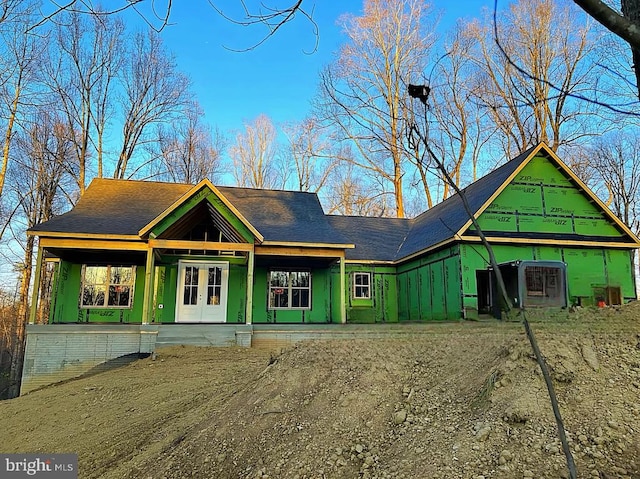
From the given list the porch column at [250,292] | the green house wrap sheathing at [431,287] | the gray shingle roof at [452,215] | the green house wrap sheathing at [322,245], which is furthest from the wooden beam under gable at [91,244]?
the green house wrap sheathing at [431,287]

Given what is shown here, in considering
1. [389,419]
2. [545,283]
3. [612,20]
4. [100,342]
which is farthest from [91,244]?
[612,20]

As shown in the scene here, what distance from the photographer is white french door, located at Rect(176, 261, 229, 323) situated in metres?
16.5

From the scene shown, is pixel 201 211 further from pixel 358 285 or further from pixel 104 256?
pixel 358 285

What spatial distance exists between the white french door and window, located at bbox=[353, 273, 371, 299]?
546 centimetres

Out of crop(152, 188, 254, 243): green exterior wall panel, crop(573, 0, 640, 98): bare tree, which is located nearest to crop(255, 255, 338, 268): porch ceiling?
crop(152, 188, 254, 243): green exterior wall panel

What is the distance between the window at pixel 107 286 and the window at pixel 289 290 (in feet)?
16.2

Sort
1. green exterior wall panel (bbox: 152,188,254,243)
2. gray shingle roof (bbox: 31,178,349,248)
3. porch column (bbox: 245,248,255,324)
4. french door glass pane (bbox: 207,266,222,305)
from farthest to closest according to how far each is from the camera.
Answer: french door glass pane (bbox: 207,266,222,305), gray shingle roof (bbox: 31,178,349,248), green exterior wall panel (bbox: 152,188,254,243), porch column (bbox: 245,248,255,324)

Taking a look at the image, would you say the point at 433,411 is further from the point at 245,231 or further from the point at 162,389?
the point at 245,231

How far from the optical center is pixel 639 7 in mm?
2492

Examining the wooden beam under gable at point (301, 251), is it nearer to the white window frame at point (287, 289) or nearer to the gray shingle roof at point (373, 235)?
the white window frame at point (287, 289)

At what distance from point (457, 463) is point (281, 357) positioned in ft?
13.4

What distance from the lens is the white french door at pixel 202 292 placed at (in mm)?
16531

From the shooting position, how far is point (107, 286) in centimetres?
1662

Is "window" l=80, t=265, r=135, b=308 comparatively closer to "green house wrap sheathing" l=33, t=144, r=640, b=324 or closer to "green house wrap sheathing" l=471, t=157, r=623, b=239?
"green house wrap sheathing" l=33, t=144, r=640, b=324
